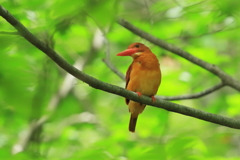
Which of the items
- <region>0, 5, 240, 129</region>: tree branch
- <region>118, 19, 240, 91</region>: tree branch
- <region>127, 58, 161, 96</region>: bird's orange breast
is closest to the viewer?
<region>0, 5, 240, 129</region>: tree branch

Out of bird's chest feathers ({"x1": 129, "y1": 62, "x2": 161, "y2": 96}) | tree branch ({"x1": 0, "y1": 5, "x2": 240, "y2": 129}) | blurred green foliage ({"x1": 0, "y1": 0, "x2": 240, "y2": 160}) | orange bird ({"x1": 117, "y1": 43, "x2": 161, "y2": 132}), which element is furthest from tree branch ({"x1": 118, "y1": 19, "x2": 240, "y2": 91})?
tree branch ({"x1": 0, "y1": 5, "x2": 240, "y2": 129})

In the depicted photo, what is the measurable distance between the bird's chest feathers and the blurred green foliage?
51 cm

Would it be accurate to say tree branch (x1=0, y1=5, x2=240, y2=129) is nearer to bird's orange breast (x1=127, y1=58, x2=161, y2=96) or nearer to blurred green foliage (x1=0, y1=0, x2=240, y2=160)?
blurred green foliage (x1=0, y1=0, x2=240, y2=160)

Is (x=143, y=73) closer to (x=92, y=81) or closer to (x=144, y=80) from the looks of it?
(x=144, y=80)

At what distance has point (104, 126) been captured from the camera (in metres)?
6.28

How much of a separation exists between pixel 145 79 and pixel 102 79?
162 cm

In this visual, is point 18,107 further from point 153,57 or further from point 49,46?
point 153,57

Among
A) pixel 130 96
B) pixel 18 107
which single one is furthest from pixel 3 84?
pixel 130 96

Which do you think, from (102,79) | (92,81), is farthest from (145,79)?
(102,79)

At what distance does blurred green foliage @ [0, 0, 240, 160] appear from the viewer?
1.45 m

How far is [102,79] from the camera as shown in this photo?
5.02 metres

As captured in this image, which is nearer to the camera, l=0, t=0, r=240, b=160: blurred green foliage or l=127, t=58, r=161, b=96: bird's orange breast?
l=0, t=0, r=240, b=160: blurred green foliage

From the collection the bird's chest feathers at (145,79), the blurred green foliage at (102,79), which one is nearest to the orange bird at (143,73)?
the bird's chest feathers at (145,79)

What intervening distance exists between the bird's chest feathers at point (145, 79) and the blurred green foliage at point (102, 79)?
507 mm
